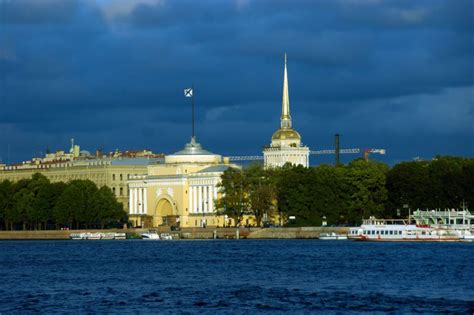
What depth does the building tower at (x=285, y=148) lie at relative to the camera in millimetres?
163250

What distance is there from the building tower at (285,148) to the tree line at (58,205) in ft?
63.1

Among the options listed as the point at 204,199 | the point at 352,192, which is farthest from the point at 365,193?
the point at 204,199

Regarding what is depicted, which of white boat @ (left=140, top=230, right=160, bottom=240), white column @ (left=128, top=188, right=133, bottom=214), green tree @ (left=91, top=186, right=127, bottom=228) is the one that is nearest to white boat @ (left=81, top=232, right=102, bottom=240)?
white boat @ (left=140, top=230, right=160, bottom=240)

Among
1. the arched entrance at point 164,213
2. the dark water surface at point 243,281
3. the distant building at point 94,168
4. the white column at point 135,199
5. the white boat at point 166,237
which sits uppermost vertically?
the distant building at point 94,168

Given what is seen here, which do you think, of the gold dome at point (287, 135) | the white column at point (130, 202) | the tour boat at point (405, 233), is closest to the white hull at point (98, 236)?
the white column at point (130, 202)

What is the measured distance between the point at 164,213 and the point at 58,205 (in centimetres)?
1152

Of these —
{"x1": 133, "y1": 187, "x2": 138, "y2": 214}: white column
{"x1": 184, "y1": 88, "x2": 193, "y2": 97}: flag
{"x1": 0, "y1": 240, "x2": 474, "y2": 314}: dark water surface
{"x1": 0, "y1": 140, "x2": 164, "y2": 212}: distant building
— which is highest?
{"x1": 184, "y1": 88, "x2": 193, "y2": 97}: flag

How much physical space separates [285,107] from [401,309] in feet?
386

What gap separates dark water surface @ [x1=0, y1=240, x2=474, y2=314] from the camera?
2117 inches

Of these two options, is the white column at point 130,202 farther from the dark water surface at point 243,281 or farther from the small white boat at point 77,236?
the dark water surface at point 243,281

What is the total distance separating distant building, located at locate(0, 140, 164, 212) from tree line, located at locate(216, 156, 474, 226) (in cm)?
3081

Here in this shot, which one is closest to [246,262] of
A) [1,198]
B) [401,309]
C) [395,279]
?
[395,279]

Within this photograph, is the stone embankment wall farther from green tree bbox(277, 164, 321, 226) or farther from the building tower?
the building tower

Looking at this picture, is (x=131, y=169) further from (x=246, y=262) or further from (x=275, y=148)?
(x=246, y=262)
